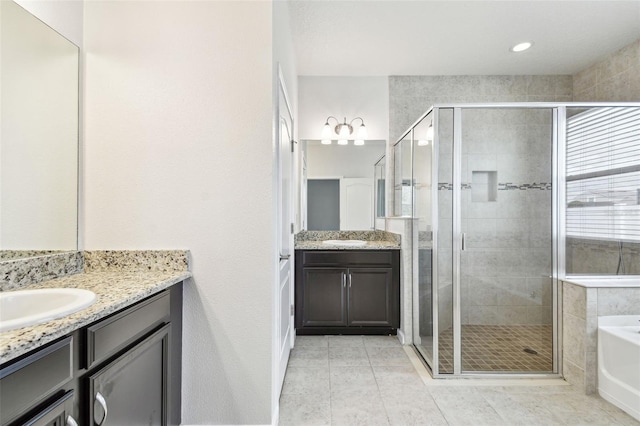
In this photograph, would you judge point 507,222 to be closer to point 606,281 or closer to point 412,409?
point 606,281

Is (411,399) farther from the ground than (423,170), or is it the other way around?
(423,170)

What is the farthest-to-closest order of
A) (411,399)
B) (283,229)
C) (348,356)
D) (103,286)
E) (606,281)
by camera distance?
(348,356) → (606,281) → (283,229) → (411,399) → (103,286)

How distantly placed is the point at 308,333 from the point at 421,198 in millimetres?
1690

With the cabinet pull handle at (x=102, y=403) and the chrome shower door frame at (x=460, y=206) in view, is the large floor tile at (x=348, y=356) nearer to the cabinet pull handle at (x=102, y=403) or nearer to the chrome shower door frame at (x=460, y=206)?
the chrome shower door frame at (x=460, y=206)

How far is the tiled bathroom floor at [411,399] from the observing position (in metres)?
1.87

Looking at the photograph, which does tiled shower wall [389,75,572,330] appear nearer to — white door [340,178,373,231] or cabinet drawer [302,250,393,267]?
cabinet drawer [302,250,393,267]

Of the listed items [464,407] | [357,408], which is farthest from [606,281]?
[357,408]

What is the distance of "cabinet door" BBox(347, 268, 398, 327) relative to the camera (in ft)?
10.3

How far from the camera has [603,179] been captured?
243 cm

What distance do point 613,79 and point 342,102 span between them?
8.38 feet

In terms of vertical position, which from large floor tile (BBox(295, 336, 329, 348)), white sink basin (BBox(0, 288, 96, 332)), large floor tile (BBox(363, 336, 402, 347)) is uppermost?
white sink basin (BBox(0, 288, 96, 332))

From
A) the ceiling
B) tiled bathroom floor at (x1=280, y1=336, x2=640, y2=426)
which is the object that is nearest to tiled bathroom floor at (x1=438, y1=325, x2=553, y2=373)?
tiled bathroom floor at (x1=280, y1=336, x2=640, y2=426)

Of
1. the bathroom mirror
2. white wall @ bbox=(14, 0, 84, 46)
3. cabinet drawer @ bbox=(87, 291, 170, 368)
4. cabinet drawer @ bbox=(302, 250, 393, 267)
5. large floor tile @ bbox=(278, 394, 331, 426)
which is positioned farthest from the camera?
cabinet drawer @ bbox=(302, 250, 393, 267)

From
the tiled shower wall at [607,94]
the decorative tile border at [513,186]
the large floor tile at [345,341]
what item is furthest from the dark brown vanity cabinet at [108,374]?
the tiled shower wall at [607,94]
